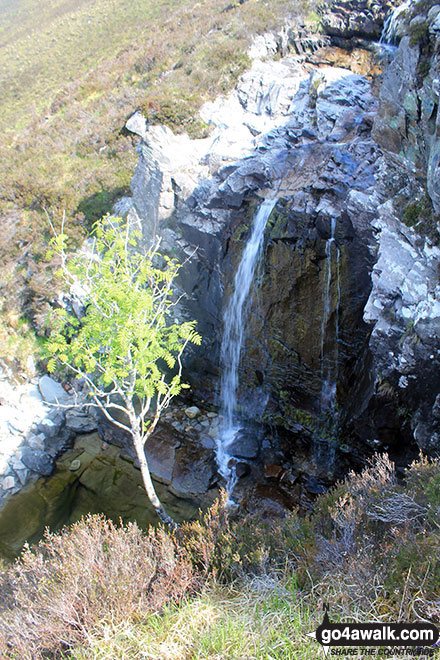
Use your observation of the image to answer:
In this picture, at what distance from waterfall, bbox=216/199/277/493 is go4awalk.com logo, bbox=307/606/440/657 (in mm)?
5928

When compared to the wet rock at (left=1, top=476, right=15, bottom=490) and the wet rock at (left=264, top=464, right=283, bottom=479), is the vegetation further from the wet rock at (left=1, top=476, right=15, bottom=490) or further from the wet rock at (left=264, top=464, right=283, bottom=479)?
the wet rock at (left=1, top=476, right=15, bottom=490)

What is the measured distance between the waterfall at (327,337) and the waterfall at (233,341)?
173cm

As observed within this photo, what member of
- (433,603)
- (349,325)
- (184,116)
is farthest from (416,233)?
(184,116)

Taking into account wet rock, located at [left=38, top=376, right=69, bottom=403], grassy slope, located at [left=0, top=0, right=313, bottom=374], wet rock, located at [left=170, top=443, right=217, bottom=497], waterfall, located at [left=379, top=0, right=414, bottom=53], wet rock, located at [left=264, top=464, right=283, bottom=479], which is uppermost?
grassy slope, located at [left=0, top=0, right=313, bottom=374]

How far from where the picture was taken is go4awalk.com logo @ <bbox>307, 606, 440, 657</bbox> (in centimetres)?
327

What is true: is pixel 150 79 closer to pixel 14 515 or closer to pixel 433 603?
pixel 14 515

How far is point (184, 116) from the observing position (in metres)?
13.4

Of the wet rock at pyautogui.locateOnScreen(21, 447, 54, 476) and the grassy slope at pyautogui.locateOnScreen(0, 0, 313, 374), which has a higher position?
the grassy slope at pyautogui.locateOnScreen(0, 0, 313, 374)

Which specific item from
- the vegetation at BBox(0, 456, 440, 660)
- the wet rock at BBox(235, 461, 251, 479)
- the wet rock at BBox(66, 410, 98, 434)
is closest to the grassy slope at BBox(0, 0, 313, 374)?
the wet rock at BBox(66, 410, 98, 434)

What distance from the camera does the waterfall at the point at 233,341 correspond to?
9594mm

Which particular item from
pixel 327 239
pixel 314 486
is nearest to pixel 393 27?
pixel 327 239

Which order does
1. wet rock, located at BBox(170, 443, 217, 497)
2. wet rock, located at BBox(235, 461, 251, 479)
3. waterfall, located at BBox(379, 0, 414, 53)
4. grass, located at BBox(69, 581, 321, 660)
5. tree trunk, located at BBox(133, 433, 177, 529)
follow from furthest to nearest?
wet rock, located at BBox(235, 461, 251, 479) → wet rock, located at BBox(170, 443, 217, 497) → waterfall, located at BBox(379, 0, 414, 53) → tree trunk, located at BBox(133, 433, 177, 529) → grass, located at BBox(69, 581, 321, 660)

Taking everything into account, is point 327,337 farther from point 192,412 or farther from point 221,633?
point 221,633

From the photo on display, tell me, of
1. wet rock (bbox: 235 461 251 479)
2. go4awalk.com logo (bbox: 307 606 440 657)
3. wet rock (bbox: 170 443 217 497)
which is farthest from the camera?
wet rock (bbox: 235 461 251 479)
